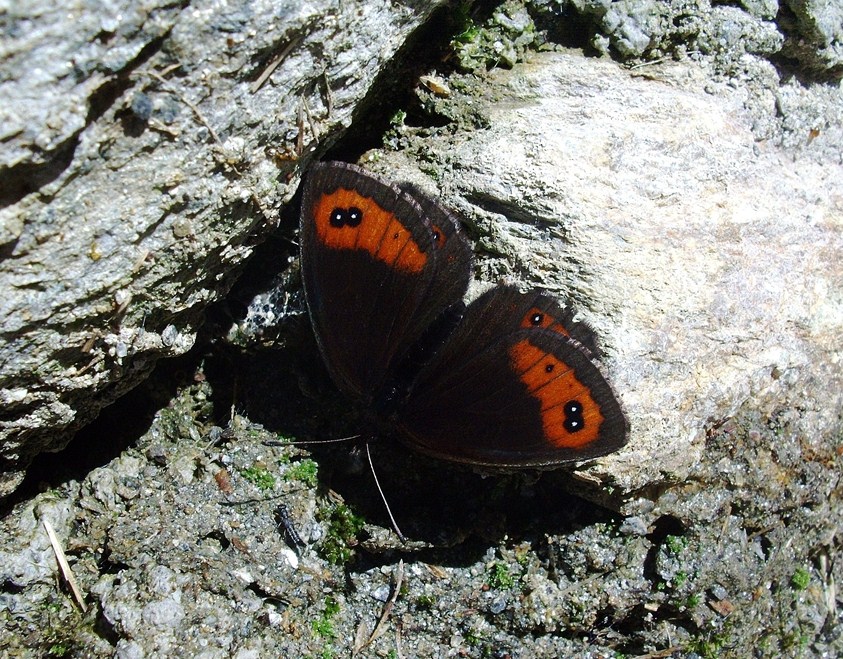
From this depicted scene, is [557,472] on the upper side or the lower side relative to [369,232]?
lower

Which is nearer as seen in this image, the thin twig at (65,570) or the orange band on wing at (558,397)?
the orange band on wing at (558,397)

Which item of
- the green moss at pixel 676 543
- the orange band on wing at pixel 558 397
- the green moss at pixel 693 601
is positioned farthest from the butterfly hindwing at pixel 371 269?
the green moss at pixel 693 601

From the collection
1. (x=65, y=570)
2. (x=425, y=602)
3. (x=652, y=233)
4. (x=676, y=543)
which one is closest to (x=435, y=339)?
(x=652, y=233)

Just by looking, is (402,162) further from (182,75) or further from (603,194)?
(182,75)

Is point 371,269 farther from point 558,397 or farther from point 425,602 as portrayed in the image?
point 425,602

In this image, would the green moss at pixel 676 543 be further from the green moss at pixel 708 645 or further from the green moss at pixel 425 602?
the green moss at pixel 425 602

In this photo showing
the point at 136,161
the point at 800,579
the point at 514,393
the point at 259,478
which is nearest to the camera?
the point at 136,161
